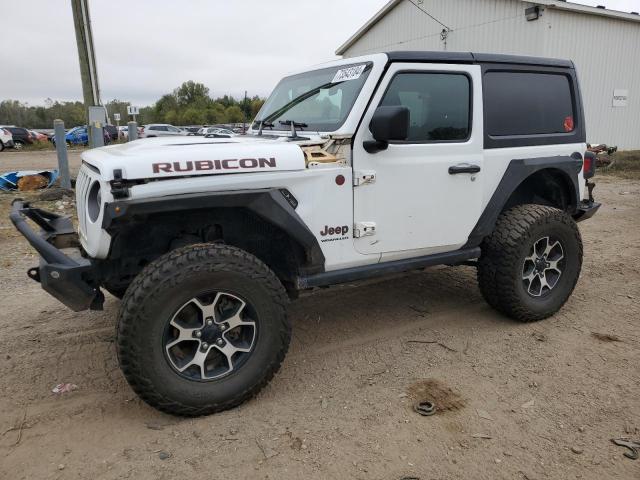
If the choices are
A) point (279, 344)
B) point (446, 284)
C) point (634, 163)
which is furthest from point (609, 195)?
point (279, 344)

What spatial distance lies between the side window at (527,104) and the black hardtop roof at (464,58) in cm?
9

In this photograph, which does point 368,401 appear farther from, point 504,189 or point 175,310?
point 504,189

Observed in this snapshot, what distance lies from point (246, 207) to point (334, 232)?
0.63 metres

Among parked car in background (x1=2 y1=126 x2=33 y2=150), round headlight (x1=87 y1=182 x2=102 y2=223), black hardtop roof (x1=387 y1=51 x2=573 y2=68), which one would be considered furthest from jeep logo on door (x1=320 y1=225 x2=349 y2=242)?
parked car in background (x1=2 y1=126 x2=33 y2=150)

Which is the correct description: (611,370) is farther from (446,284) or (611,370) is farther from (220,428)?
(220,428)

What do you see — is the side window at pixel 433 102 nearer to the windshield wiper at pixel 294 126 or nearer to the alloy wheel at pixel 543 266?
the windshield wiper at pixel 294 126

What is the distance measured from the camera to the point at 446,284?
513 centimetres

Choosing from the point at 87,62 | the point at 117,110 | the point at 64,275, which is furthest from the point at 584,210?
the point at 117,110

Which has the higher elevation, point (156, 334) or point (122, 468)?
point (156, 334)

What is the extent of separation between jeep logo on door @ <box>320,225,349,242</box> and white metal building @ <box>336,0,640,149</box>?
14.6m

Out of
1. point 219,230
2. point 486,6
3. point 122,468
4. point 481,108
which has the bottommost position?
point 122,468

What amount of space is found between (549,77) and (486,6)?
14765mm

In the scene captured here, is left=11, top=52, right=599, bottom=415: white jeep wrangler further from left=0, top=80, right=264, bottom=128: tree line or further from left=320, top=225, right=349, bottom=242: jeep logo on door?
left=0, top=80, right=264, bottom=128: tree line

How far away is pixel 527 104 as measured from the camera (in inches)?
160
